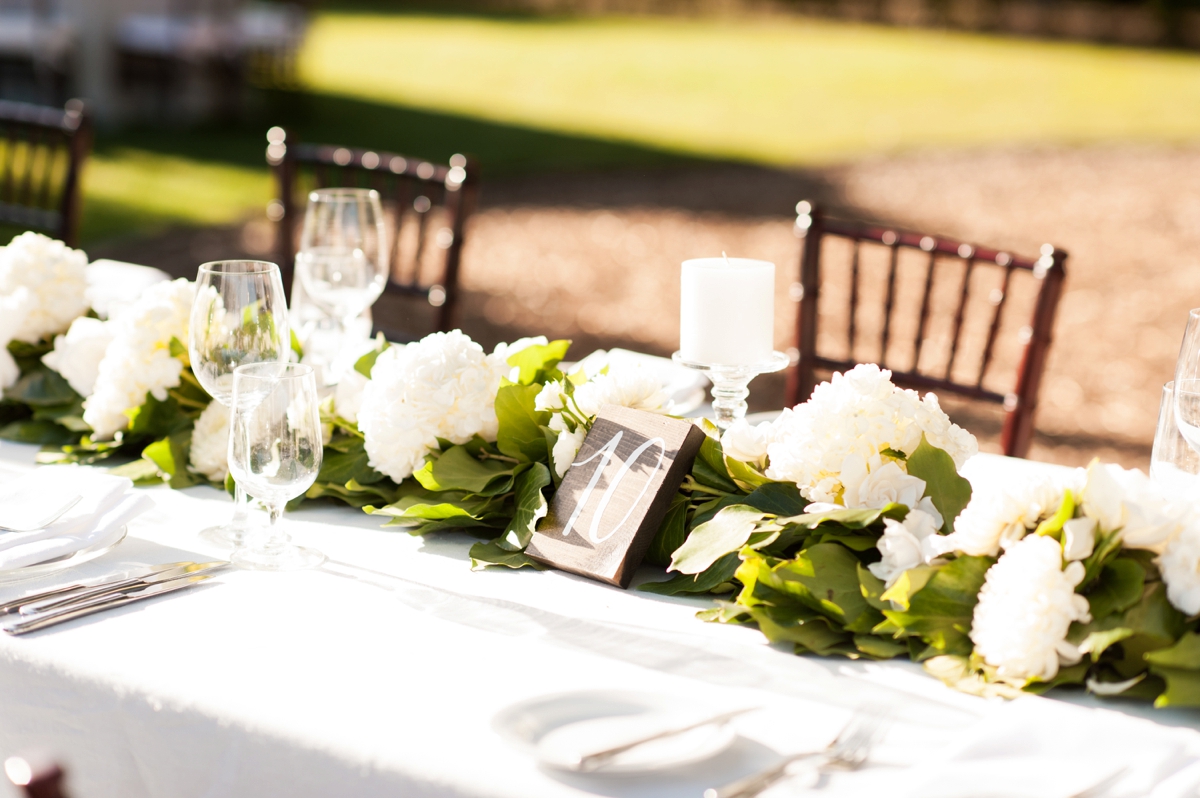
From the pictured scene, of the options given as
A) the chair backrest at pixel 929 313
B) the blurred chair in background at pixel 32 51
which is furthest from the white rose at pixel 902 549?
the blurred chair in background at pixel 32 51

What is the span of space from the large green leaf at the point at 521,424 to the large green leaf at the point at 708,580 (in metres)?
0.23

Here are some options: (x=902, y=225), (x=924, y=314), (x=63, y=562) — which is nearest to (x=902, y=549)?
(x=63, y=562)

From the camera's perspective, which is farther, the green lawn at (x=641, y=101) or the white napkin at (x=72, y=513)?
the green lawn at (x=641, y=101)

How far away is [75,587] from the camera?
1213 mm

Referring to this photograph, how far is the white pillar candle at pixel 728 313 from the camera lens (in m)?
1.34

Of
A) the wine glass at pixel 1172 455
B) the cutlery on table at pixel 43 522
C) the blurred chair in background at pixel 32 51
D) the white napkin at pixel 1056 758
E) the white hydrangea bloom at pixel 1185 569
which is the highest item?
the blurred chair in background at pixel 32 51

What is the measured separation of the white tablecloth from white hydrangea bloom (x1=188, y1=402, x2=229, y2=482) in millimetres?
255

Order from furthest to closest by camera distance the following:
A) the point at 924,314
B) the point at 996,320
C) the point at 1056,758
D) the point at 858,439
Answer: the point at 924,314 → the point at 996,320 → the point at 858,439 → the point at 1056,758

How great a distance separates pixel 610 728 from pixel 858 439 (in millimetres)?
387

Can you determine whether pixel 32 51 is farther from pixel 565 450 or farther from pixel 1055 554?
pixel 1055 554

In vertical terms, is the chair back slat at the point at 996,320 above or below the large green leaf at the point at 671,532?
above

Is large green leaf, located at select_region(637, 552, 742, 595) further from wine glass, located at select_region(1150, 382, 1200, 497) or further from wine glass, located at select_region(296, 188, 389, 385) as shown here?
wine glass, located at select_region(296, 188, 389, 385)

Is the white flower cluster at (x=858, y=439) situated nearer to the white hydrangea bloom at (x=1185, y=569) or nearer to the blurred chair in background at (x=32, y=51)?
the white hydrangea bloom at (x=1185, y=569)

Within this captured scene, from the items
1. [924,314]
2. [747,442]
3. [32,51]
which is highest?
[32,51]
